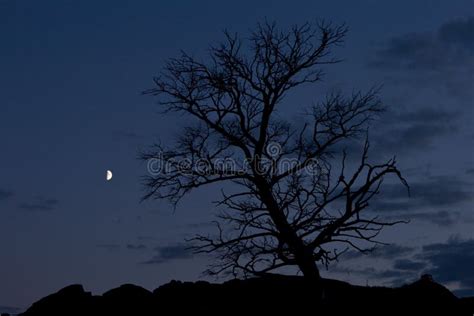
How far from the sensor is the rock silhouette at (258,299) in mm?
19000

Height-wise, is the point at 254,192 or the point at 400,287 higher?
the point at 254,192

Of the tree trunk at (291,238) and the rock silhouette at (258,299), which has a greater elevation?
the tree trunk at (291,238)

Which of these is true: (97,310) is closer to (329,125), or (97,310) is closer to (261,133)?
(261,133)

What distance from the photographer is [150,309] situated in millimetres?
18828

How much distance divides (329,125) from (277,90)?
180 centimetres

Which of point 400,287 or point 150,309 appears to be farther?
point 400,287

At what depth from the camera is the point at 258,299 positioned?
64.7ft

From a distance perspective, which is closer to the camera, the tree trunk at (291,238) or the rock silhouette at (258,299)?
the tree trunk at (291,238)

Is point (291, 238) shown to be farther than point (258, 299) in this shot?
No

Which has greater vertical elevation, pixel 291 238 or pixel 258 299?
pixel 291 238

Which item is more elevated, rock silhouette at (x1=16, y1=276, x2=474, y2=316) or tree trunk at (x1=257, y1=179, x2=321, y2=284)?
tree trunk at (x1=257, y1=179, x2=321, y2=284)

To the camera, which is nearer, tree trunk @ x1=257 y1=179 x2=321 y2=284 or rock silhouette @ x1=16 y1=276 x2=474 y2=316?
tree trunk @ x1=257 y1=179 x2=321 y2=284

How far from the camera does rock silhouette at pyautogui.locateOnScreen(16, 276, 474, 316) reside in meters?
19.0

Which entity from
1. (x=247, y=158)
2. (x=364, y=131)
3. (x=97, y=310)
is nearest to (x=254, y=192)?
(x=247, y=158)
